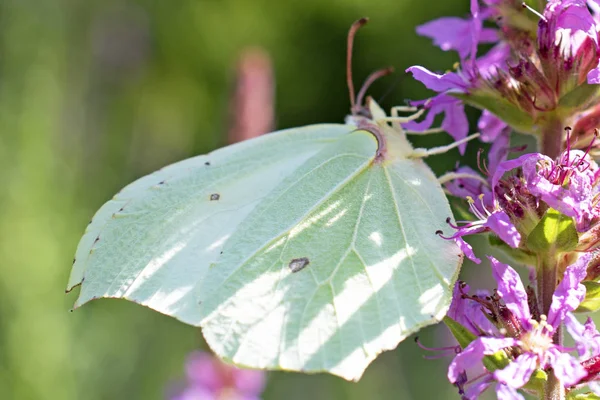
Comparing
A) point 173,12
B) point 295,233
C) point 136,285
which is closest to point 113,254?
point 136,285

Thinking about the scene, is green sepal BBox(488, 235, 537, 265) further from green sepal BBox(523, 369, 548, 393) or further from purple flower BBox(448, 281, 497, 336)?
green sepal BBox(523, 369, 548, 393)

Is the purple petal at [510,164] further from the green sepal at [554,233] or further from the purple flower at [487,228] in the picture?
the green sepal at [554,233]

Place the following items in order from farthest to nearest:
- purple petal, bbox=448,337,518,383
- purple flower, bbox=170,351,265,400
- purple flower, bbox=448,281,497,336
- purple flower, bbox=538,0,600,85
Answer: purple flower, bbox=170,351,265,400
purple flower, bbox=448,281,497,336
purple flower, bbox=538,0,600,85
purple petal, bbox=448,337,518,383

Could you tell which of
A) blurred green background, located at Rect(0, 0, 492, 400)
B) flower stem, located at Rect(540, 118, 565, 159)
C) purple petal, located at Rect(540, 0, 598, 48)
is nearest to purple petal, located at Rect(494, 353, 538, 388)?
flower stem, located at Rect(540, 118, 565, 159)

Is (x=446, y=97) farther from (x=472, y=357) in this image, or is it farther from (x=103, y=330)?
(x=103, y=330)

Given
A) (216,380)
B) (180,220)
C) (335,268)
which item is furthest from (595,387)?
(216,380)

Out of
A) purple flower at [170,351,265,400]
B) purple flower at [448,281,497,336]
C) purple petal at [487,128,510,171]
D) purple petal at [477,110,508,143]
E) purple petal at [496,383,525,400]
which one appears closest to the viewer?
purple petal at [496,383,525,400]
